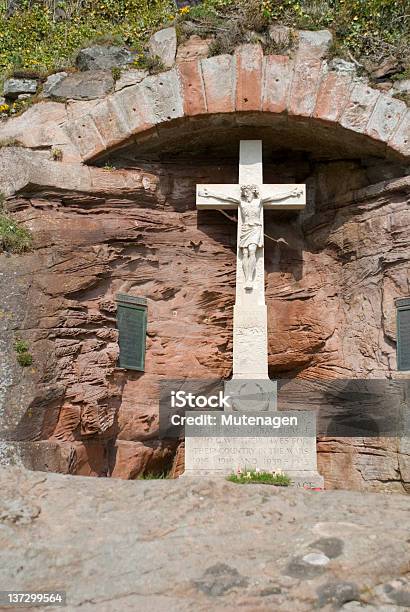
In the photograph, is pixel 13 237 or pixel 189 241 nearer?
pixel 13 237

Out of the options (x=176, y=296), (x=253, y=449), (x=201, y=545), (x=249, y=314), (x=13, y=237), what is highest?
(x=13, y=237)

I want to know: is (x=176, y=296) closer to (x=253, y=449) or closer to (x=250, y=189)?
(x=250, y=189)

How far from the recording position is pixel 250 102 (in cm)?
966

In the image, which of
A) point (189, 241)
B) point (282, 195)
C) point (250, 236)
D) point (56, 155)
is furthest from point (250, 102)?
point (56, 155)

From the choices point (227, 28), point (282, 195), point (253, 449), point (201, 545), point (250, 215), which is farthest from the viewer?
point (227, 28)

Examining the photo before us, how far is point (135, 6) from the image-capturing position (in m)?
11.2

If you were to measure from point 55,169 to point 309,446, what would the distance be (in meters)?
4.72

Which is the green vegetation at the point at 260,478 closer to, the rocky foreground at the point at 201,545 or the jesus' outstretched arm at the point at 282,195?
the rocky foreground at the point at 201,545

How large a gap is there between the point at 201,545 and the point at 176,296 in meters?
5.68

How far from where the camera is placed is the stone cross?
29.8 ft

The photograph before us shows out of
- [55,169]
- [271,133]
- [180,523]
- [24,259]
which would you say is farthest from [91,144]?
[180,523]

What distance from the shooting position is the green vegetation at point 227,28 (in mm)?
9977

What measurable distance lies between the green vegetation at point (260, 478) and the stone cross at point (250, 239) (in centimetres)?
163

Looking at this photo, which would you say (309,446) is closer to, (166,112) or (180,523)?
(180,523)
